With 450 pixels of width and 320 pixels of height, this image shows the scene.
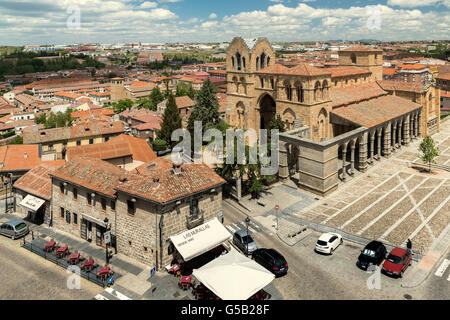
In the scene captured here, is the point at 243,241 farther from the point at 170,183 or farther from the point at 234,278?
the point at 170,183

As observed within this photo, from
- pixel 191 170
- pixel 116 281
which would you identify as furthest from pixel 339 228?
pixel 116 281

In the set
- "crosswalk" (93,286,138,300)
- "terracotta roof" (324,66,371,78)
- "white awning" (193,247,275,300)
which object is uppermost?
"terracotta roof" (324,66,371,78)

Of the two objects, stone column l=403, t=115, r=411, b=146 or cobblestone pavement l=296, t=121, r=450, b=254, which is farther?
stone column l=403, t=115, r=411, b=146

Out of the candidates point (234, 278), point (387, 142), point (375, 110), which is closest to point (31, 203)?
point (234, 278)

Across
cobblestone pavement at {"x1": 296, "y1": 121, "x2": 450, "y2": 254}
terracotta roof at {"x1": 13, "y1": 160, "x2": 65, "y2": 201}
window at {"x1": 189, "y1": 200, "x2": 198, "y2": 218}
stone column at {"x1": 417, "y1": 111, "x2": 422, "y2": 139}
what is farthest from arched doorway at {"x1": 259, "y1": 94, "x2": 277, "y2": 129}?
terracotta roof at {"x1": 13, "y1": 160, "x2": 65, "y2": 201}

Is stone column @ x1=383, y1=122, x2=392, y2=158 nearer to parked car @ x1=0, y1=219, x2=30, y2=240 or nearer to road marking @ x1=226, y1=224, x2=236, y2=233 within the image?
road marking @ x1=226, y1=224, x2=236, y2=233

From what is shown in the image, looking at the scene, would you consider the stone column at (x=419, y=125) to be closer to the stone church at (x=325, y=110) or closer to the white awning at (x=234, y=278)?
the stone church at (x=325, y=110)

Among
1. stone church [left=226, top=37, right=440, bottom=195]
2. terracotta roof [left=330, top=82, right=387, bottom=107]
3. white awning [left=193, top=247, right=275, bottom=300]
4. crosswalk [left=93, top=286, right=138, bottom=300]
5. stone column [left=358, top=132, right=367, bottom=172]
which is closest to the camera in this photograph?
white awning [left=193, top=247, right=275, bottom=300]
